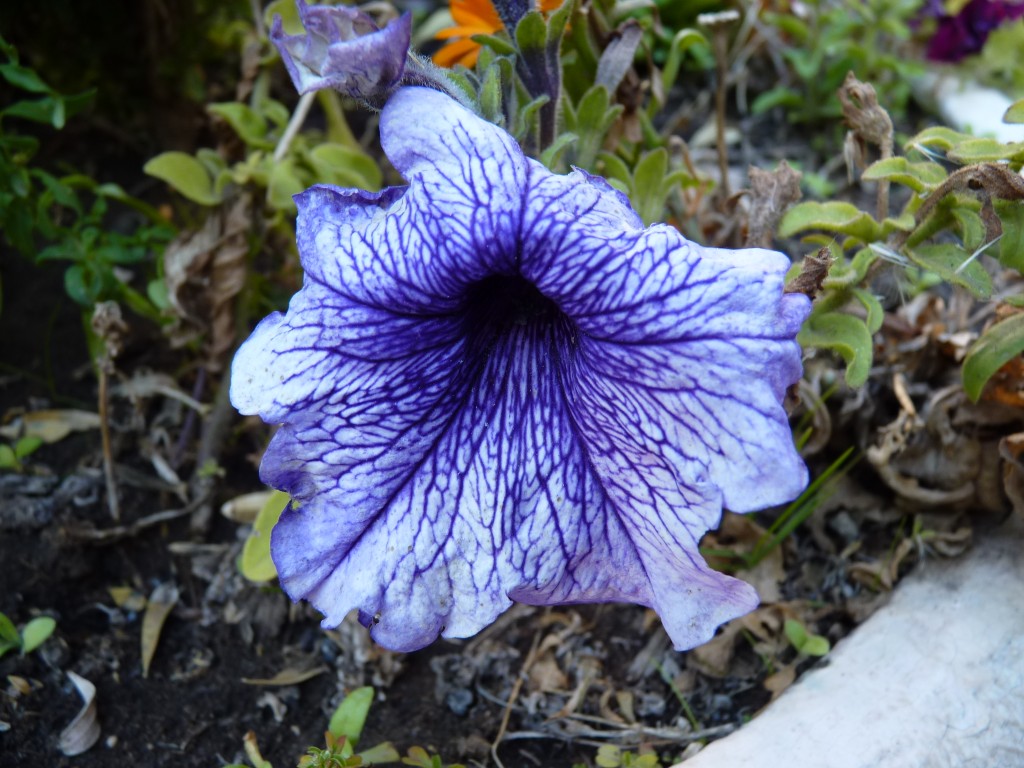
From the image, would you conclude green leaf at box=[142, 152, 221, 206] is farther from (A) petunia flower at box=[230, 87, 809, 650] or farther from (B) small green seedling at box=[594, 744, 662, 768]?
(B) small green seedling at box=[594, 744, 662, 768]

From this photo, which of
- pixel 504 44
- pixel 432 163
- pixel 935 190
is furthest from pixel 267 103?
pixel 935 190

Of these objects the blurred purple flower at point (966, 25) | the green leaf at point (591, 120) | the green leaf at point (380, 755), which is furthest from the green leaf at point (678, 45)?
the green leaf at point (380, 755)

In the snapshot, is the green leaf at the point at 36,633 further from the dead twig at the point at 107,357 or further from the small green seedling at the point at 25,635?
→ the dead twig at the point at 107,357

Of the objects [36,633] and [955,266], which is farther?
[36,633]

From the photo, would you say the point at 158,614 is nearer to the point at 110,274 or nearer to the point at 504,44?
the point at 110,274

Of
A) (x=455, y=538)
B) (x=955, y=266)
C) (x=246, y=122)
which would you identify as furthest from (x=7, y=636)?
(x=955, y=266)

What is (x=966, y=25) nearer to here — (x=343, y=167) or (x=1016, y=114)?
(x=1016, y=114)
